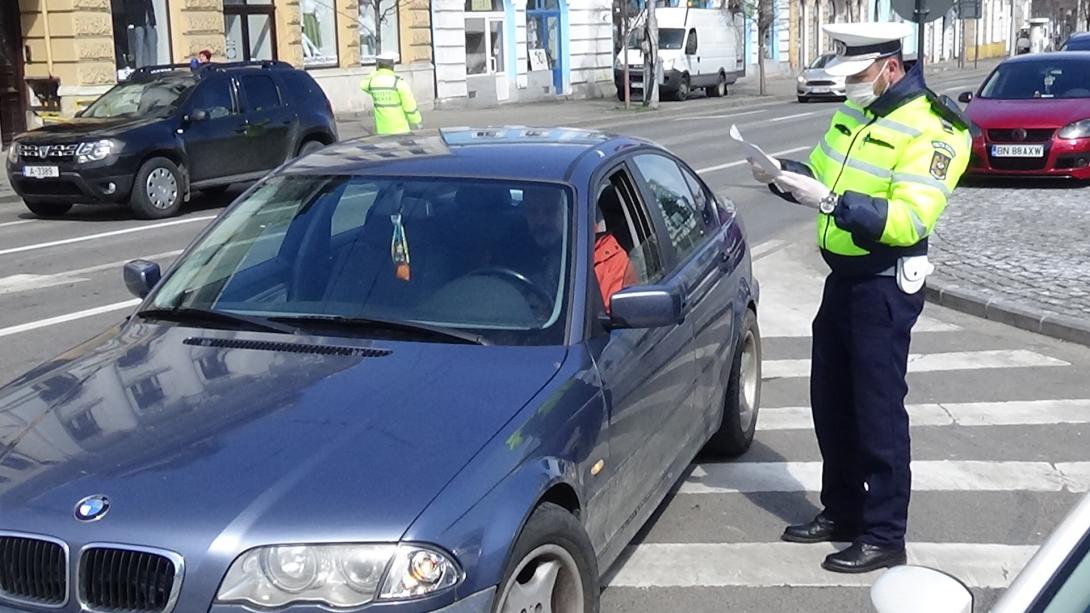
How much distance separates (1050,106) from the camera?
54.4 feet

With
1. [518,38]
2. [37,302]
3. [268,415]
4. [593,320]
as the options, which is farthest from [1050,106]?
[518,38]

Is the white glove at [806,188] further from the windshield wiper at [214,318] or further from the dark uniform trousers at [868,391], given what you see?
the windshield wiper at [214,318]

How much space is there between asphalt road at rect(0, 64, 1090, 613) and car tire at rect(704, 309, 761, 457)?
127 mm

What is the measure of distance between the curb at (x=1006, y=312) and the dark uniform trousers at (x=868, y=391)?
3710 millimetres

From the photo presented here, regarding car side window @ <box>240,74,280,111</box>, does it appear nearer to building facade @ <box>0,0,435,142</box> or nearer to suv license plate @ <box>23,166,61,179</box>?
suv license plate @ <box>23,166,61,179</box>

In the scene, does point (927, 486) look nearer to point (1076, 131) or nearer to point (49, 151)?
point (1076, 131)

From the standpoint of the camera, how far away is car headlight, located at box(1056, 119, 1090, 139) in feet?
52.5

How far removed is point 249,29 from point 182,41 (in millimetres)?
2661

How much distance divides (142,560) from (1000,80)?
16.9 meters

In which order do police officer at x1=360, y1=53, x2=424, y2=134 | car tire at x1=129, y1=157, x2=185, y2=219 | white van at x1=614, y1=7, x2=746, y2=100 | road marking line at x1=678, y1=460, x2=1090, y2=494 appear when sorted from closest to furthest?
road marking line at x1=678, y1=460, x2=1090, y2=494
police officer at x1=360, y1=53, x2=424, y2=134
car tire at x1=129, y1=157, x2=185, y2=219
white van at x1=614, y1=7, x2=746, y2=100

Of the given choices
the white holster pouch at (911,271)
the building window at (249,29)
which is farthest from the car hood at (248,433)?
the building window at (249,29)

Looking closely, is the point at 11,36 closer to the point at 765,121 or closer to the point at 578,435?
the point at 765,121

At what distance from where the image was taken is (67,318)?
9734 mm

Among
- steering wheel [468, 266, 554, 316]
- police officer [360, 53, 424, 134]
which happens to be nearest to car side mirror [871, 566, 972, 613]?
steering wheel [468, 266, 554, 316]
